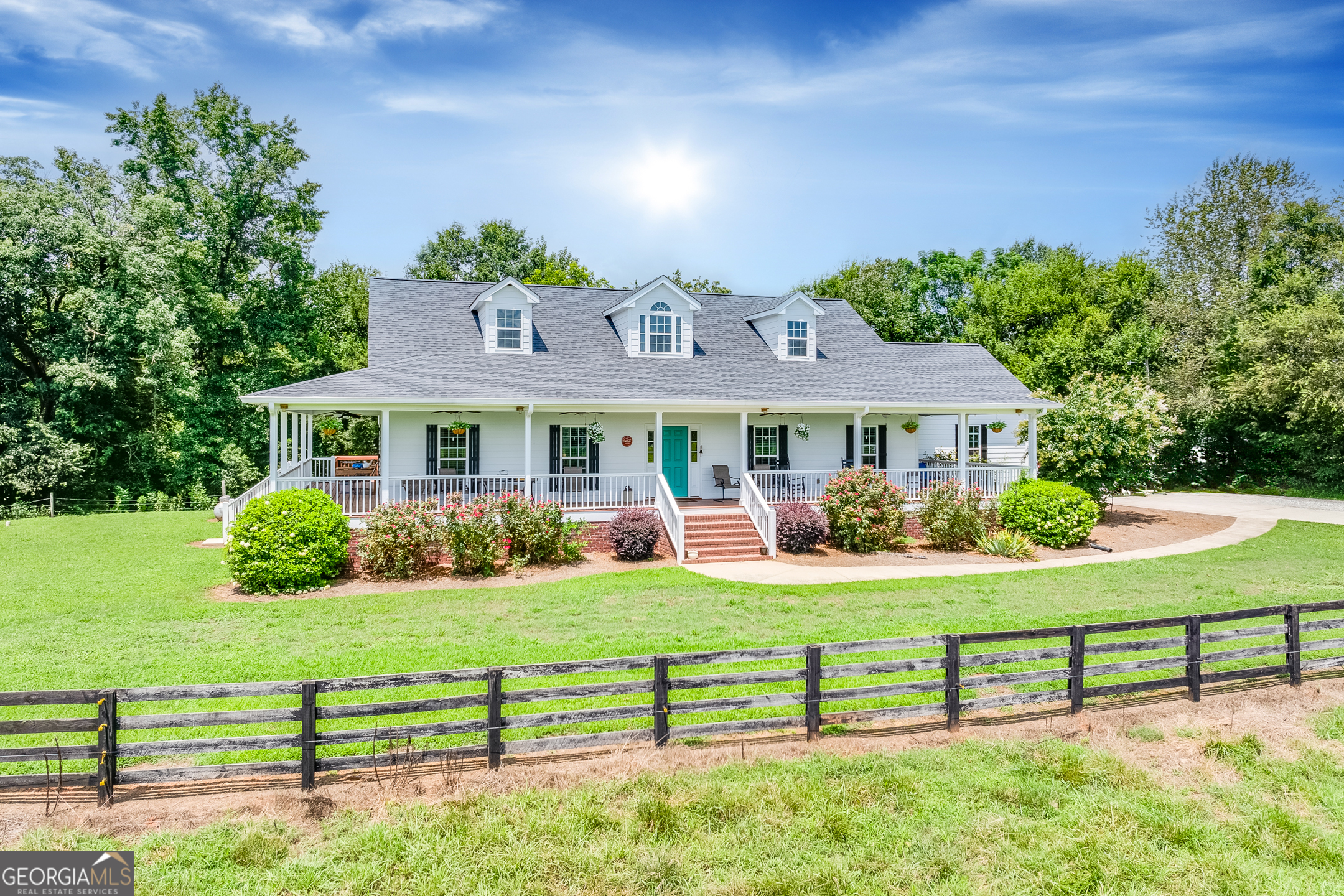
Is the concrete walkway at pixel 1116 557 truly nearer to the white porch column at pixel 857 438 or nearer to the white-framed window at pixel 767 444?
the white porch column at pixel 857 438

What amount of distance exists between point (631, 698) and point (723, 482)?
38.9 ft

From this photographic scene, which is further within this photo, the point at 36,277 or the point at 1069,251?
the point at 1069,251

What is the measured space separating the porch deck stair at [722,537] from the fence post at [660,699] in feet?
29.1

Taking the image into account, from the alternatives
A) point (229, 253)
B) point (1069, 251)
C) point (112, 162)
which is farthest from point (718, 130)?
point (1069, 251)

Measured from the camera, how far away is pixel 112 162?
28.0m

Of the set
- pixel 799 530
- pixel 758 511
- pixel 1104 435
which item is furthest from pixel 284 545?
pixel 1104 435

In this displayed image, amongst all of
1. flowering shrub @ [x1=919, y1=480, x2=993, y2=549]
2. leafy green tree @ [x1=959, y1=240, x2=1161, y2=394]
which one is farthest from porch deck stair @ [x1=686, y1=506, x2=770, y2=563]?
leafy green tree @ [x1=959, y1=240, x2=1161, y2=394]

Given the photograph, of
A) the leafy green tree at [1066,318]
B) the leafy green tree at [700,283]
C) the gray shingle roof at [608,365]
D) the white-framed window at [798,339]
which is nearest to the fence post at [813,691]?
the gray shingle roof at [608,365]

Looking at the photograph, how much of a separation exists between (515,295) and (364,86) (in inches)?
262

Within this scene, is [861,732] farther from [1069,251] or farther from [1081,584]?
[1069,251]

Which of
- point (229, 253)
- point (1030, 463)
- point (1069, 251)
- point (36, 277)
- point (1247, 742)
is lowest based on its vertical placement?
point (1247, 742)

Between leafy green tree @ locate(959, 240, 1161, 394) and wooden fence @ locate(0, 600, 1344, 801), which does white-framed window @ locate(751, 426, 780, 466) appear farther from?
leafy green tree @ locate(959, 240, 1161, 394)

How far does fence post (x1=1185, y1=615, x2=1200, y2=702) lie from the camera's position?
7.64m

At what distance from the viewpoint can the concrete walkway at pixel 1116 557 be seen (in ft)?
45.3
